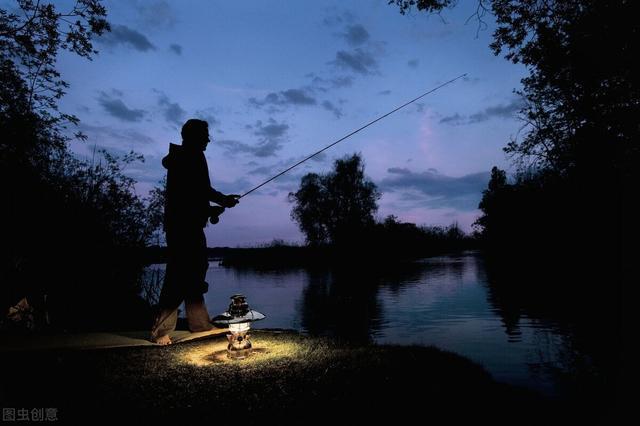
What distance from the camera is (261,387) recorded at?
171 inches

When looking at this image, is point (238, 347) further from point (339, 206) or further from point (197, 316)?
point (339, 206)

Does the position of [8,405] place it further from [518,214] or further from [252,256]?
[252,256]

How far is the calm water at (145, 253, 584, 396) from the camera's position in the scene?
34.0 feet

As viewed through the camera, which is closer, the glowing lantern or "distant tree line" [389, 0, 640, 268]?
the glowing lantern

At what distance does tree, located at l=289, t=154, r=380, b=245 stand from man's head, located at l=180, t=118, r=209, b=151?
57.9m

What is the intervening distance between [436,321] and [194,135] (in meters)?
14.3

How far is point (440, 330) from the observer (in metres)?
15.4

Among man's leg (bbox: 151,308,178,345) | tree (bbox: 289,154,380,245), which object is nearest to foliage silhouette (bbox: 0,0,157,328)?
man's leg (bbox: 151,308,178,345)

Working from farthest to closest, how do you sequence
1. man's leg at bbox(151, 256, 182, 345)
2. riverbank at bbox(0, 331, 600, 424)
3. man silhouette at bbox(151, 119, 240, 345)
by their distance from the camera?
man silhouette at bbox(151, 119, 240, 345), man's leg at bbox(151, 256, 182, 345), riverbank at bbox(0, 331, 600, 424)

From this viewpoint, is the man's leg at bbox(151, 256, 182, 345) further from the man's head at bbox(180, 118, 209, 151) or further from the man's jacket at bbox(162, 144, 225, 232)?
the man's head at bbox(180, 118, 209, 151)

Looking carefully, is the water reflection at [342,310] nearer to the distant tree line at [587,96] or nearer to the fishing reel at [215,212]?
the fishing reel at [215,212]

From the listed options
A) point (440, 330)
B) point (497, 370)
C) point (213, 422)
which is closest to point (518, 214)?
point (440, 330)

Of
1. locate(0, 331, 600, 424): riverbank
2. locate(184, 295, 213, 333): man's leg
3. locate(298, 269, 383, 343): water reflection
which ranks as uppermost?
locate(184, 295, 213, 333): man's leg

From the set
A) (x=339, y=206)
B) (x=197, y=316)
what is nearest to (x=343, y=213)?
(x=339, y=206)
